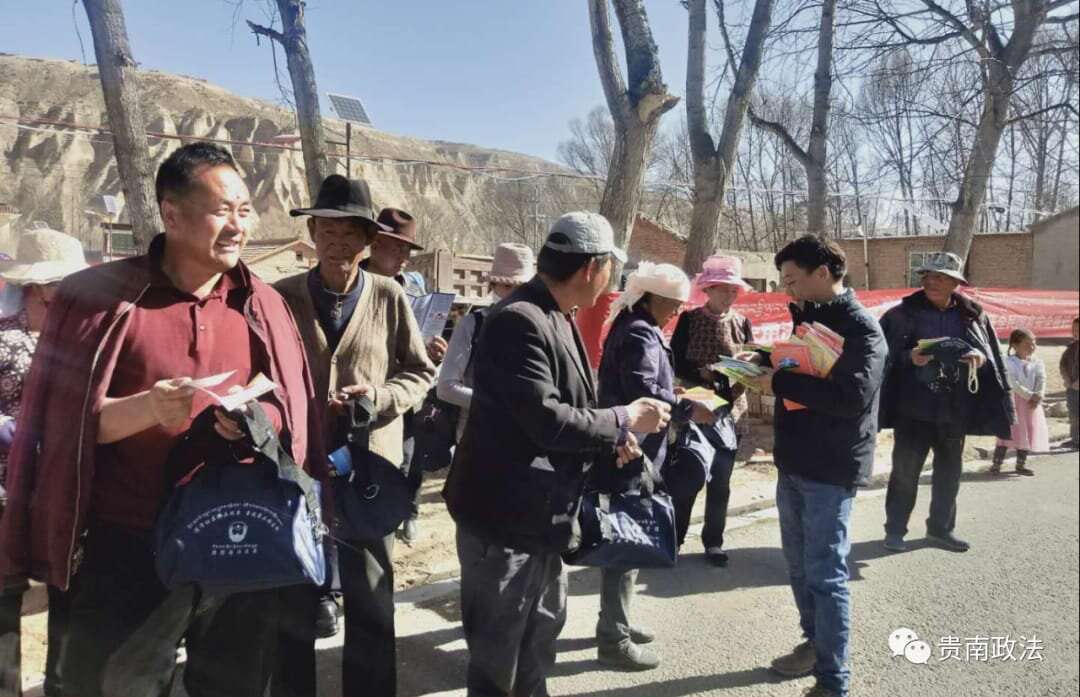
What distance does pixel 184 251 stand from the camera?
2.03 m

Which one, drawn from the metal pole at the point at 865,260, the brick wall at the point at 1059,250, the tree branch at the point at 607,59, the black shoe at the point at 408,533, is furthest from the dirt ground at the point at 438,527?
the metal pole at the point at 865,260

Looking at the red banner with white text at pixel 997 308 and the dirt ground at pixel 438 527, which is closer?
the dirt ground at pixel 438 527

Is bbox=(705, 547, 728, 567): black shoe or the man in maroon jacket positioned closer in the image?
the man in maroon jacket

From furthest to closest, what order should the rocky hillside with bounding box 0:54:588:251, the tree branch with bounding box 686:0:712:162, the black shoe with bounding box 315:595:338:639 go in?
the tree branch with bounding box 686:0:712:162
the rocky hillside with bounding box 0:54:588:251
the black shoe with bounding box 315:595:338:639

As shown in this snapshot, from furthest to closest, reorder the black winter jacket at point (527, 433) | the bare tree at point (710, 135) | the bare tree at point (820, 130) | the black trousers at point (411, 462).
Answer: the bare tree at point (820, 130) < the bare tree at point (710, 135) < the black trousers at point (411, 462) < the black winter jacket at point (527, 433)

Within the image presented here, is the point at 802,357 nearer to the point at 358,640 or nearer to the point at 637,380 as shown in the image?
the point at 637,380

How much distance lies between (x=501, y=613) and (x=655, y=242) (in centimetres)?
2687

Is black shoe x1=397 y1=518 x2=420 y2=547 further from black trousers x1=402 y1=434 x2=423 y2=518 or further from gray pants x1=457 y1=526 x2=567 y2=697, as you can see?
gray pants x1=457 y1=526 x2=567 y2=697

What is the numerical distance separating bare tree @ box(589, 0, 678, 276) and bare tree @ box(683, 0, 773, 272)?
60.4 inches

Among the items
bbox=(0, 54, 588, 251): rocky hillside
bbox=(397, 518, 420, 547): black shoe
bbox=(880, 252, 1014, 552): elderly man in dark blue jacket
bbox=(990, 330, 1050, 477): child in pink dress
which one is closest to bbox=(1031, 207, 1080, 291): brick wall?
bbox=(880, 252, 1014, 552): elderly man in dark blue jacket

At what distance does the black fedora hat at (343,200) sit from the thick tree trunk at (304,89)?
2.36 m

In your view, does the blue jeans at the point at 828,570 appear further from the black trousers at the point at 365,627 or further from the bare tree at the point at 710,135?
the bare tree at the point at 710,135

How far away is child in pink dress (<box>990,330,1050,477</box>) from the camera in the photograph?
24.2 ft

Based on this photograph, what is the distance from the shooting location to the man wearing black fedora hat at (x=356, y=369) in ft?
8.58
